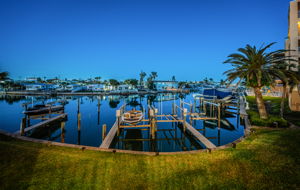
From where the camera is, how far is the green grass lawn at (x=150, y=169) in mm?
5441

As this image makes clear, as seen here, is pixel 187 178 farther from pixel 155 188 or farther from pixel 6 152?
pixel 6 152

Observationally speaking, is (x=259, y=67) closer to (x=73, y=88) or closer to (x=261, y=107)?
(x=261, y=107)

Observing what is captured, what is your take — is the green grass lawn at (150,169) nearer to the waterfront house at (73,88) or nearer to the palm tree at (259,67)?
the palm tree at (259,67)

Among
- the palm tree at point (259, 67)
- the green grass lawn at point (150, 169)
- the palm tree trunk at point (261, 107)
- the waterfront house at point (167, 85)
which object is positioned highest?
the waterfront house at point (167, 85)

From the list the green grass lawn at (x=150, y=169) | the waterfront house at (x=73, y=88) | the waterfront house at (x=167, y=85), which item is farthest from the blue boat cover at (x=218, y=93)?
the waterfront house at (x=167, y=85)

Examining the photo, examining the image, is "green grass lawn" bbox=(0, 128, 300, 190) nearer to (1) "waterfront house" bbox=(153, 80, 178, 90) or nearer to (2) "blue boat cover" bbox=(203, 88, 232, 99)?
(2) "blue boat cover" bbox=(203, 88, 232, 99)

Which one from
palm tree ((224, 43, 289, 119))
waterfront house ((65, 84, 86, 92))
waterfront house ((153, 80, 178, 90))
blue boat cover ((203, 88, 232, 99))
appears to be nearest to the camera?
palm tree ((224, 43, 289, 119))

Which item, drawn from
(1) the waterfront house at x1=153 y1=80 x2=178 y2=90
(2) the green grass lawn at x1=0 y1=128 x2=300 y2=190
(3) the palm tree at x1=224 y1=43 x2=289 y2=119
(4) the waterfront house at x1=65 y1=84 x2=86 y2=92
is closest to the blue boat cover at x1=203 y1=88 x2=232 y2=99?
(3) the palm tree at x1=224 y1=43 x2=289 y2=119

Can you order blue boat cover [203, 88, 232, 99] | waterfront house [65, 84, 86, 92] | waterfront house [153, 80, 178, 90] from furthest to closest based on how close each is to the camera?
waterfront house [153, 80, 178, 90]
waterfront house [65, 84, 86, 92]
blue boat cover [203, 88, 232, 99]

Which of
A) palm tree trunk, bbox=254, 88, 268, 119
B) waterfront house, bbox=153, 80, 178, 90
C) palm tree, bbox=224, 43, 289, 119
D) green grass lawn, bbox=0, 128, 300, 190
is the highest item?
waterfront house, bbox=153, 80, 178, 90

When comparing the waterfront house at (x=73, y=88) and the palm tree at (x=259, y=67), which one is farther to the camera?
the waterfront house at (x=73, y=88)

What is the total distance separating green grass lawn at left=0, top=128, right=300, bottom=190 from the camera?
544 centimetres

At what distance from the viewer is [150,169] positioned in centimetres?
653

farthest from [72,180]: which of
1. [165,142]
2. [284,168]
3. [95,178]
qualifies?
[165,142]
